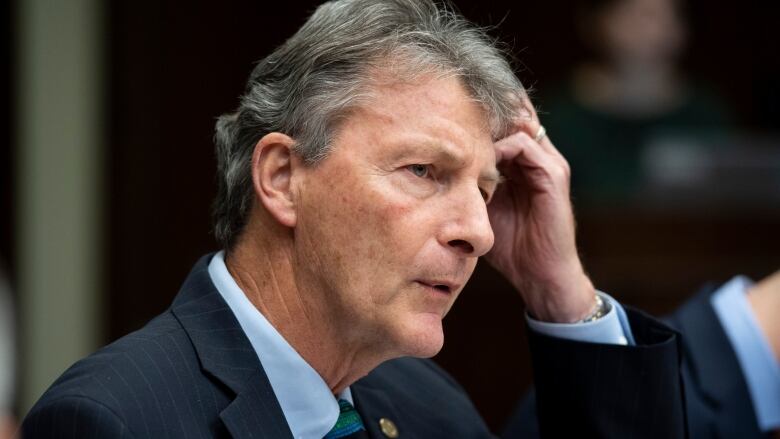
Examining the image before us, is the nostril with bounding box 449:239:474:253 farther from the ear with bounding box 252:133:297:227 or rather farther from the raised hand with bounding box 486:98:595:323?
the raised hand with bounding box 486:98:595:323

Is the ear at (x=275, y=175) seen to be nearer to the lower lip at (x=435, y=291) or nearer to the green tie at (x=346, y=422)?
the lower lip at (x=435, y=291)

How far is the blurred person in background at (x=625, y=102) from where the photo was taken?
5.26m

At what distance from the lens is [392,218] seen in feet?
6.97

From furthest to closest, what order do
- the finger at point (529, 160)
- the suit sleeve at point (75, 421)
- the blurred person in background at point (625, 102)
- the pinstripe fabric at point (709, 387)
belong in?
the blurred person in background at point (625, 102) < the pinstripe fabric at point (709, 387) < the finger at point (529, 160) < the suit sleeve at point (75, 421)

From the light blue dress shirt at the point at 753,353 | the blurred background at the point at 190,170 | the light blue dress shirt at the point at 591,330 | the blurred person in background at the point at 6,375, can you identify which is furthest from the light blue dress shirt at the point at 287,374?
the blurred background at the point at 190,170

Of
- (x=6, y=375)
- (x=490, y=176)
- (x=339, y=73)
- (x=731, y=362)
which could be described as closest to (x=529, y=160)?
(x=490, y=176)

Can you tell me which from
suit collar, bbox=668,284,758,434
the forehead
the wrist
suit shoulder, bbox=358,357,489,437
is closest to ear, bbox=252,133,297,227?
the forehead

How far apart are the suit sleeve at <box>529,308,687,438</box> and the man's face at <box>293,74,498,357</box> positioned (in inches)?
18.3

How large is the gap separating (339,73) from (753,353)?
136 cm

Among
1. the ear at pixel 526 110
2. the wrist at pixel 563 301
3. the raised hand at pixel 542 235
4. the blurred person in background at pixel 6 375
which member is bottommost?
the wrist at pixel 563 301

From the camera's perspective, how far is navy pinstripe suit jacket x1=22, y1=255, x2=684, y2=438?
1.93 m

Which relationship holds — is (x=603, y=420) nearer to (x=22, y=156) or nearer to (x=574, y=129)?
(x=574, y=129)

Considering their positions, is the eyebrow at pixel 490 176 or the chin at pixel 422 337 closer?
the chin at pixel 422 337

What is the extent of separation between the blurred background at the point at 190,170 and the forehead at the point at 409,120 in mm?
2893
